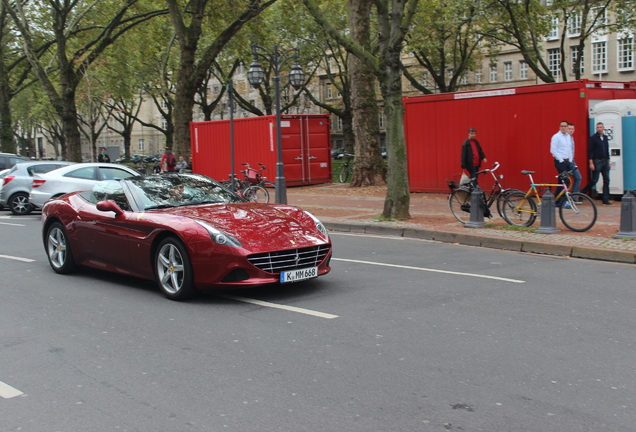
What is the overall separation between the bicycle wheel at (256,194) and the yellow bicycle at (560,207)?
332 inches

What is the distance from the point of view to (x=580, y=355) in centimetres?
518

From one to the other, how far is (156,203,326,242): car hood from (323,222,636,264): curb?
177 inches

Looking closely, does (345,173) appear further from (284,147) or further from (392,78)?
(392,78)

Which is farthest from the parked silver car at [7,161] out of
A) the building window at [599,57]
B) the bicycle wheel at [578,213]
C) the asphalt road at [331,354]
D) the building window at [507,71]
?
the building window at [507,71]

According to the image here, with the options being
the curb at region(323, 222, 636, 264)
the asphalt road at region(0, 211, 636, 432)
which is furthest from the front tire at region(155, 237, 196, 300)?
the curb at region(323, 222, 636, 264)

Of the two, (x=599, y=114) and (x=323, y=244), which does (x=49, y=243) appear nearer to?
(x=323, y=244)

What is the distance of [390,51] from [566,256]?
5.64 metres

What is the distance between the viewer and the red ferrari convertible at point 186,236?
698 centimetres

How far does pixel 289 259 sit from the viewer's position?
284 inches

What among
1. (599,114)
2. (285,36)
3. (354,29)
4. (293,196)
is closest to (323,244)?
(599,114)

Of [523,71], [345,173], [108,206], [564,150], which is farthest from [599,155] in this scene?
[523,71]

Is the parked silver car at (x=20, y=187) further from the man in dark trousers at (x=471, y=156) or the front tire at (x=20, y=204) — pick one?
the man in dark trousers at (x=471, y=156)

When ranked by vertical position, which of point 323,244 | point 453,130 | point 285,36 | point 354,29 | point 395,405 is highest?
point 285,36

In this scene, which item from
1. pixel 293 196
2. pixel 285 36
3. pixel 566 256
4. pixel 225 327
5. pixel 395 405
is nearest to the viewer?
pixel 395 405
